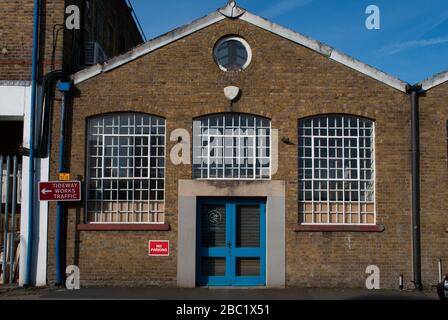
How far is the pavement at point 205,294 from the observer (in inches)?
401

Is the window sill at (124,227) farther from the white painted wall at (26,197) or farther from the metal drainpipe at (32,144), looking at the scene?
the metal drainpipe at (32,144)

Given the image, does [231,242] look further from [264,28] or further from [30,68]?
[30,68]

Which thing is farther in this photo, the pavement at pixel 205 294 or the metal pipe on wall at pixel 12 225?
the metal pipe on wall at pixel 12 225

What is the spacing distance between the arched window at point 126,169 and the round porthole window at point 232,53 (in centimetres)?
206

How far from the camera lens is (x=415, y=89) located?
11.7m

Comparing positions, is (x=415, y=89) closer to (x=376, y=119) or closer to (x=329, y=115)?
(x=376, y=119)

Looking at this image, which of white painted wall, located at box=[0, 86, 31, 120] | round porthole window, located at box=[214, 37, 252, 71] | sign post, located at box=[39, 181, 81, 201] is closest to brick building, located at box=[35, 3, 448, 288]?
round porthole window, located at box=[214, 37, 252, 71]

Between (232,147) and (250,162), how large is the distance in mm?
563

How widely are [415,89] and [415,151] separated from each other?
4.89 ft

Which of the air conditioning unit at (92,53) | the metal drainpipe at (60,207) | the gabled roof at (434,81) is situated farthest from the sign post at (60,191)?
the gabled roof at (434,81)

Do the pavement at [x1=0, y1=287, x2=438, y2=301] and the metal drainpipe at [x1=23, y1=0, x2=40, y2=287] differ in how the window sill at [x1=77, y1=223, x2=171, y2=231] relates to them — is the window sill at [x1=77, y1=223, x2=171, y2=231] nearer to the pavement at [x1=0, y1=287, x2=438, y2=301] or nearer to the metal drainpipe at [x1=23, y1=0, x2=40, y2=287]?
the metal drainpipe at [x1=23, y1=0, x2=40, y2=287]

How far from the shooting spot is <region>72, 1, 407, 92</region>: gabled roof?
1173cm

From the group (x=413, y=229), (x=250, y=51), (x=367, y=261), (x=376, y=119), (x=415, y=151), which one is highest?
(x=250, y=51)

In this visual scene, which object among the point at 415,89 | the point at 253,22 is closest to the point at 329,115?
the point at 415,89
